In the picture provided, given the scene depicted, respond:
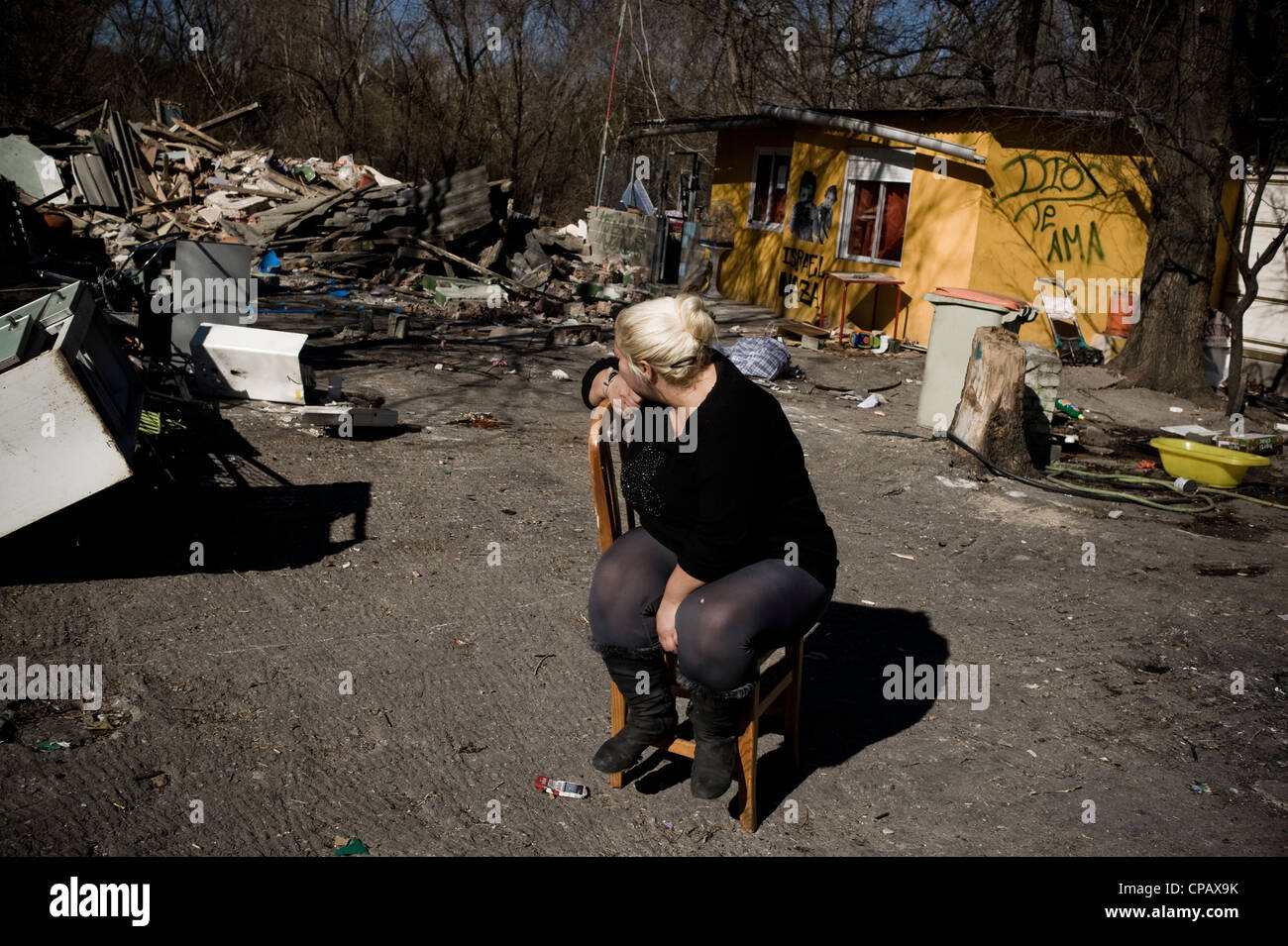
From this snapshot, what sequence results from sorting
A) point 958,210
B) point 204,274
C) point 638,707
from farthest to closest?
point 958,210 → point 204,274 → point 638,707

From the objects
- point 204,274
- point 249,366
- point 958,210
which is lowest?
point 249,366

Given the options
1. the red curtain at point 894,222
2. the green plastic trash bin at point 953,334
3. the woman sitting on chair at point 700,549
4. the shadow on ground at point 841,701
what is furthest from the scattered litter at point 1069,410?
the woman sitting on chair at point 700,549

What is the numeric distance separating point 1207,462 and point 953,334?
2.22 metres

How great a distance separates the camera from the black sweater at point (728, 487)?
8.70ft

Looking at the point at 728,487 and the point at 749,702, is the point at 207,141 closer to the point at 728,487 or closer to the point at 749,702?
the point at 728,487

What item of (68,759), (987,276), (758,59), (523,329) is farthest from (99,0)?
(68,759)

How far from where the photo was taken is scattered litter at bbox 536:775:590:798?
3018 millimetres

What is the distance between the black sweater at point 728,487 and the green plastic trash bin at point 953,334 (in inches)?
234

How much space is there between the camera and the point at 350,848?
2.67 meters

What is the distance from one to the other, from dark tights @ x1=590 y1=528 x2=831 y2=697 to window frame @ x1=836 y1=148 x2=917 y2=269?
39.0 feet

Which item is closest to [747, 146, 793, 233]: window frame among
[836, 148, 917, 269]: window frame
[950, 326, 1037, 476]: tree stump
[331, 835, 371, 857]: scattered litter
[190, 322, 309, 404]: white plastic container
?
[836, 148, 917, 269]: window frame

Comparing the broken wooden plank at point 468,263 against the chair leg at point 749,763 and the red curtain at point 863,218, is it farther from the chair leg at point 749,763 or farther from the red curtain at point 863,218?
the chair leg at point 749,763

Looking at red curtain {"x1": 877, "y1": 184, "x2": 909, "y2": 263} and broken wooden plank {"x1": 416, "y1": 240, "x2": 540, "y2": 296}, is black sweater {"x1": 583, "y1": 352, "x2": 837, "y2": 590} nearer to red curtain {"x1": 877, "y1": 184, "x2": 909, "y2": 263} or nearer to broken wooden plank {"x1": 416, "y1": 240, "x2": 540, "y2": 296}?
red curtain {"x1": 877, "y1": 184, "x2": 909, "y2": 263}

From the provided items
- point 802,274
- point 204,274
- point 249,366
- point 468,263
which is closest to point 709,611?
point 249,366
